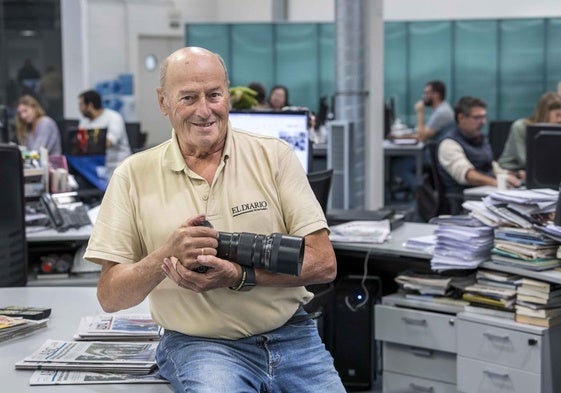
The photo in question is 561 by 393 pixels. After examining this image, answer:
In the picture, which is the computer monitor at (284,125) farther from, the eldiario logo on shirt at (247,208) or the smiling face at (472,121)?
the eldiario logo on shirt at (247,208)

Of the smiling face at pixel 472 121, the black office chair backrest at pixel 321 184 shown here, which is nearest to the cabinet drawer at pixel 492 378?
the black office chair backrest at pixel 321 184

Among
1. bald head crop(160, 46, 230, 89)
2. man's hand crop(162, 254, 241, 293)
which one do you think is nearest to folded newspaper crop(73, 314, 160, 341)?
man's hand crop(162, 254, 241, 293)

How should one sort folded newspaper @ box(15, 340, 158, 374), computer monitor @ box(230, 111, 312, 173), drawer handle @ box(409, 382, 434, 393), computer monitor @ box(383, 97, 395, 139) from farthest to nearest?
computer monitor @ box(383, 97, 395, 139) < computer monitor @ box(230, 111, 312, 173) < drawer handle @ box(409, 382, 434, 393) < folded newspaper @ box(15, 340, 158, 374)

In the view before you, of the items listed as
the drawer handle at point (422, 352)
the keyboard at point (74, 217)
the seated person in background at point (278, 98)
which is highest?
the seated person in background at point (278, 98)

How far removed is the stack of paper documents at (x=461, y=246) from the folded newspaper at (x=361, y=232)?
39 cm

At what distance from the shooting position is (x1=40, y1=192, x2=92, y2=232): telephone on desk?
4586mm

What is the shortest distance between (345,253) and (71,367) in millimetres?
2344

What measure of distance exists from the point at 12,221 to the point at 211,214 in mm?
1589

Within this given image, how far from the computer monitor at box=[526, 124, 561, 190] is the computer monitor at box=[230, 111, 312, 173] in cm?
107

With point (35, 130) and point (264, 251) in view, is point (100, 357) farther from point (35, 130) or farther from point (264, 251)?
point (35, 130)

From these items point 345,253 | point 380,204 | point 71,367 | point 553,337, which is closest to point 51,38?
point 380,204

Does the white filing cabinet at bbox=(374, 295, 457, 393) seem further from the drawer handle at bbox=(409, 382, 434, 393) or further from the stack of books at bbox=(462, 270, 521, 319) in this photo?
the stack of books at bbox=(462, 270, 521, 319)

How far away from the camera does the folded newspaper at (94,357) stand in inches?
89.0

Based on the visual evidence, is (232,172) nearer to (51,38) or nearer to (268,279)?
(268,279)
